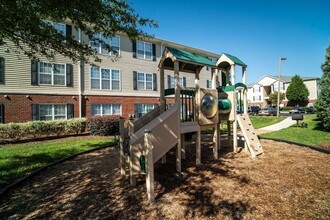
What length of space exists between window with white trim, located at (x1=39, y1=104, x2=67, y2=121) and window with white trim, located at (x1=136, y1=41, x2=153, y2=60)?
8.60m

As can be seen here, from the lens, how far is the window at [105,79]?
1554 centimetres

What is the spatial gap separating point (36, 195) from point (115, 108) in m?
12.9

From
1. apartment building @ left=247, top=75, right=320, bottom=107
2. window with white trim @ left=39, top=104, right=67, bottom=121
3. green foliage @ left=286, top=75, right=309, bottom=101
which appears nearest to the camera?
window with white trim @ left=39, top=104, right=67, bottom=121

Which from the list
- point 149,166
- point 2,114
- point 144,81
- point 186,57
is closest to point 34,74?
point 2,114

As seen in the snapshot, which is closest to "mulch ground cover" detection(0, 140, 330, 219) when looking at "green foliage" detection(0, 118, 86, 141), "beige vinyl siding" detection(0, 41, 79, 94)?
"green foliage" detection(0, 118, 86, 141)

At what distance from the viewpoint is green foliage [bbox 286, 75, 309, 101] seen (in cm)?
4334

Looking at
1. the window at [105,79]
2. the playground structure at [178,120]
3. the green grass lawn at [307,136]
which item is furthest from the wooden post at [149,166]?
the window at [105,79]

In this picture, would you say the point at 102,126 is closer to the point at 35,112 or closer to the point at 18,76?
the point at 35,112

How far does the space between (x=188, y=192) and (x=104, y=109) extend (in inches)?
538

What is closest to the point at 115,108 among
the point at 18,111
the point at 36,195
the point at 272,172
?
the point at 18,111

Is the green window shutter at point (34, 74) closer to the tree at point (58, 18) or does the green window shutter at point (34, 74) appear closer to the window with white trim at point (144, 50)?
the tree at point (58, 18)

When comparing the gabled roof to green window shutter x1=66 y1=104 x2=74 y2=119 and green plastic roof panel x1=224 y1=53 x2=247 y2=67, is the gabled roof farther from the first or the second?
green window shutter x1=66 y1=104 x2=74 y2=119

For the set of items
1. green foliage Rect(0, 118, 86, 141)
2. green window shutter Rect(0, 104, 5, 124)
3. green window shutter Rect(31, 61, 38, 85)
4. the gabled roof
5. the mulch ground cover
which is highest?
green window shutter Rect(31, 61, 38, 85)

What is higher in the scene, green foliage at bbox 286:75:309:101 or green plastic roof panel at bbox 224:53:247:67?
green foliage at bbox 286:75:309:101
